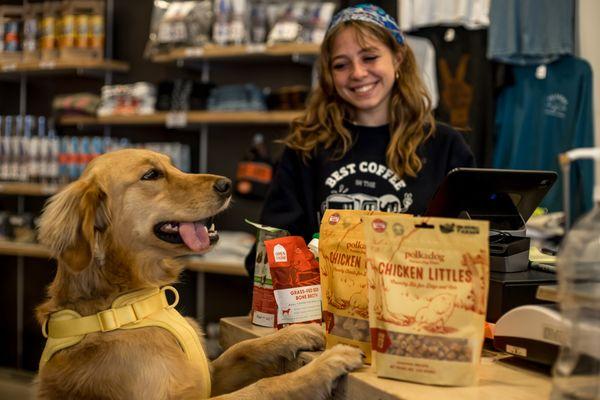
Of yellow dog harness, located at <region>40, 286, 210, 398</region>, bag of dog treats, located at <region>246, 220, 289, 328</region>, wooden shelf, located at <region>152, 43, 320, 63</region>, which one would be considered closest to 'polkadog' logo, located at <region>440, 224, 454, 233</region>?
bag of dog treats, located at <region>246, 220, 289, 328</region>

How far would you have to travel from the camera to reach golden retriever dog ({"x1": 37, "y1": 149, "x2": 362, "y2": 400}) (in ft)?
5.27

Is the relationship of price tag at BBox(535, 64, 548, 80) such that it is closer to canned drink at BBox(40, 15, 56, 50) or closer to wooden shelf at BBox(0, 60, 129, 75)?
wooden shelf at BBox(0, 60, 129, 75)

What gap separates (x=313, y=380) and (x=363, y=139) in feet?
4.09

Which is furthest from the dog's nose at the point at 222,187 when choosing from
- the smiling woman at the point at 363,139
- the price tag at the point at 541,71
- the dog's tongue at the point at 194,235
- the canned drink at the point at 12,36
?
the canned drink at the point at 12,36

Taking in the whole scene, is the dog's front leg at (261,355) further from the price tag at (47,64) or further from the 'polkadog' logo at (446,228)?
the price tag at (47,64)

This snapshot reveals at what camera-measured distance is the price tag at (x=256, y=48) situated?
4.30 m

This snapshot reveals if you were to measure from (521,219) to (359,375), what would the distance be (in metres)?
0.56

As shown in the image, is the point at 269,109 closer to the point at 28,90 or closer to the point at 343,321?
the point at 28,90

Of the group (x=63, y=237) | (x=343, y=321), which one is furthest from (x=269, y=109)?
(x=343, y=321)

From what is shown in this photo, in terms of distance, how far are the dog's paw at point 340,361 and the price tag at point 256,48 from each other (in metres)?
3.16

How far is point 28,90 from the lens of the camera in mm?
6020

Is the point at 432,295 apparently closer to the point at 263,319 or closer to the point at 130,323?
the point at 263,319

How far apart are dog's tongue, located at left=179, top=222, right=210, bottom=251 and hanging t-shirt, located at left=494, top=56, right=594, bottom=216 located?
271 centimetres

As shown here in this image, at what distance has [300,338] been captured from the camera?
1.59 metres
